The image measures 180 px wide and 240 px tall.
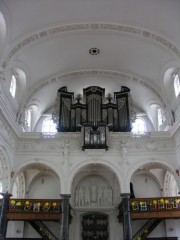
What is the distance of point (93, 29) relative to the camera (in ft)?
52.5

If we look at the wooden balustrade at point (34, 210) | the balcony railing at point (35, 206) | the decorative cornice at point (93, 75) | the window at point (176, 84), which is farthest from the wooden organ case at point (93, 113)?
the wooden balustrade at point (34, 210)

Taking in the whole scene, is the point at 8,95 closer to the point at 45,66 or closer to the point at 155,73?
the point at 45,66

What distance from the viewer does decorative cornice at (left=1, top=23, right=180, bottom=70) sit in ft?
50.8

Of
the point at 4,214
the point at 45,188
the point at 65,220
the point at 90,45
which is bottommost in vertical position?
the point at 65,220

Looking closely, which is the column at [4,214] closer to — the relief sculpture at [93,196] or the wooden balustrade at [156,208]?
the relief sculpture at [93,196]

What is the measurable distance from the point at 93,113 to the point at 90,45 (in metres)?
4.76

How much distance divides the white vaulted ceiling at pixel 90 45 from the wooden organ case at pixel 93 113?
120cm

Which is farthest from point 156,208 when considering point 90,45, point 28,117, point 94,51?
point 28,117

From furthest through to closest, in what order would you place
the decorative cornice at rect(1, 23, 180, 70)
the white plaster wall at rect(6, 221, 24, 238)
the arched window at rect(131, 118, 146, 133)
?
1. the arched window at rect(131, 118, 146, 133)
2. the white plaster wall at rect(6, 221, 24, 238)
3. the decorative cornice at rect(1, 23, 180, 70)

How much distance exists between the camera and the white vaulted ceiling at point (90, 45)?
14.1 m

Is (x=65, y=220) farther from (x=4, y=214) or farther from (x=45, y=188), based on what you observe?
(x=45, y=188)

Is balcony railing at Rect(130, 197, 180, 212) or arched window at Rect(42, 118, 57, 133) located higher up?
arched window at Rect(42, 118, 57, 133)

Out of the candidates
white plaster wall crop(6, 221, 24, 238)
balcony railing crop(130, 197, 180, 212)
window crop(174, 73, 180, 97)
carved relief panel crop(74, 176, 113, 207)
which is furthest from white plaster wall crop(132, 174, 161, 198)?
white plaster wall crop(6, 221, 24, 238)

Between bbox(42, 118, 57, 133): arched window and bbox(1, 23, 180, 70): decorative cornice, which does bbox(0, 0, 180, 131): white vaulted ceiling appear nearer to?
bbox(1, 23, 180, 70): decorative cornice
